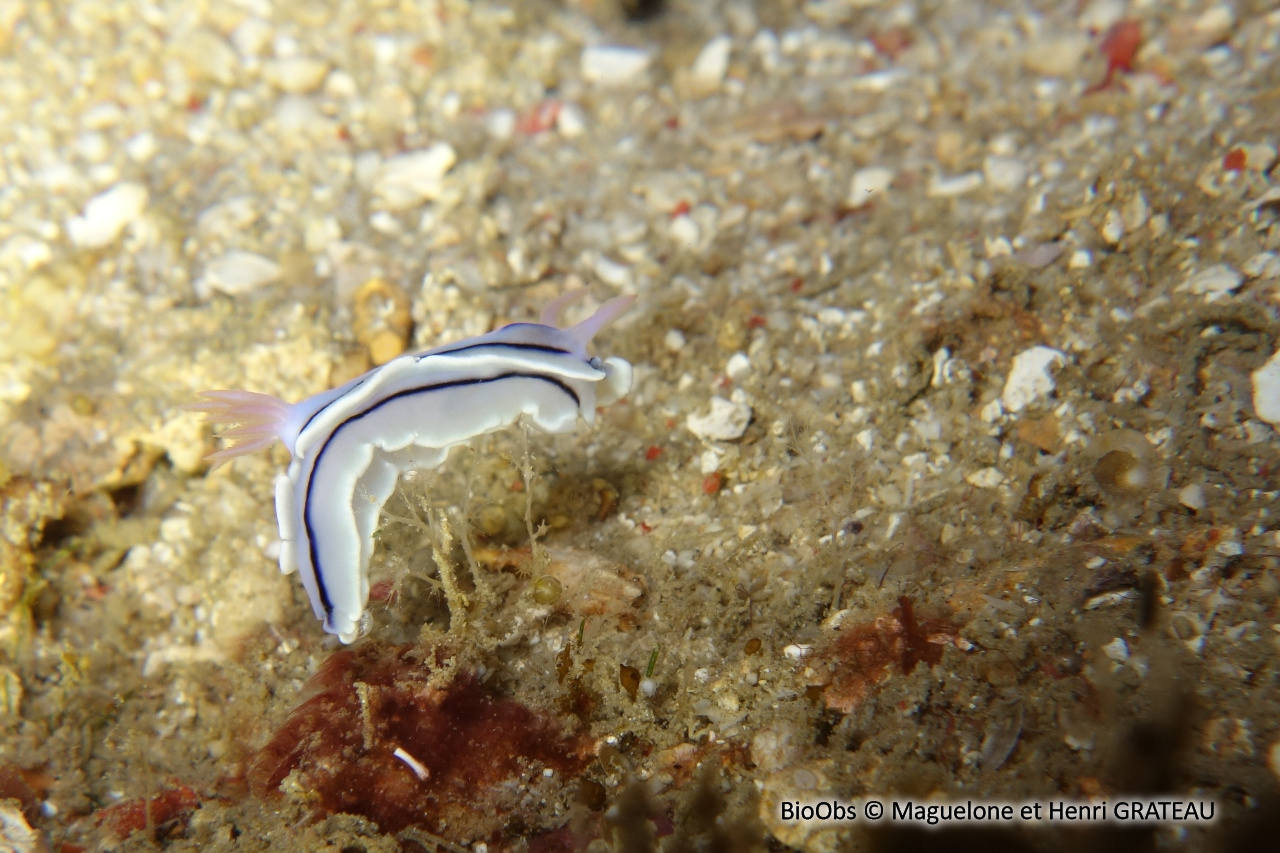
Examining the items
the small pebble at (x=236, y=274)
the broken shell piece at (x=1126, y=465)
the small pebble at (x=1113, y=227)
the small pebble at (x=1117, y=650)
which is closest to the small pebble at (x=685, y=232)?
the small pebble at (x=1113, y=227)

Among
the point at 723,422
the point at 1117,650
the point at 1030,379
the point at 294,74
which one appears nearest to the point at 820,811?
the point at 1117,650

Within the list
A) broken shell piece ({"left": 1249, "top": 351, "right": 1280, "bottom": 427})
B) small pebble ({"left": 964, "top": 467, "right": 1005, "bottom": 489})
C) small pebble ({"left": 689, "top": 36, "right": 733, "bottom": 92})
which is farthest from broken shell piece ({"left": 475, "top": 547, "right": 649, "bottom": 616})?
small pebble ({"left": 689, "top": 36, "right": 733, "bottom": 92})

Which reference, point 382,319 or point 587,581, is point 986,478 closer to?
point 587,581

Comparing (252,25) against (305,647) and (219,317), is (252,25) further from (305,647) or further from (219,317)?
(305,647)

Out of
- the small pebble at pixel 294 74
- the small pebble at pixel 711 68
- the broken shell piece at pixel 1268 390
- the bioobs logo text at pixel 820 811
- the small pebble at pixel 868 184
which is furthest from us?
the small pebble at pixel 711 68

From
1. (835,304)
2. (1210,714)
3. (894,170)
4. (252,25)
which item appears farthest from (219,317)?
(1210,714)

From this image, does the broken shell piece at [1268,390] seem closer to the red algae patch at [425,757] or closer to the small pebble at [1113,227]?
the small pebble at [1113,227]
